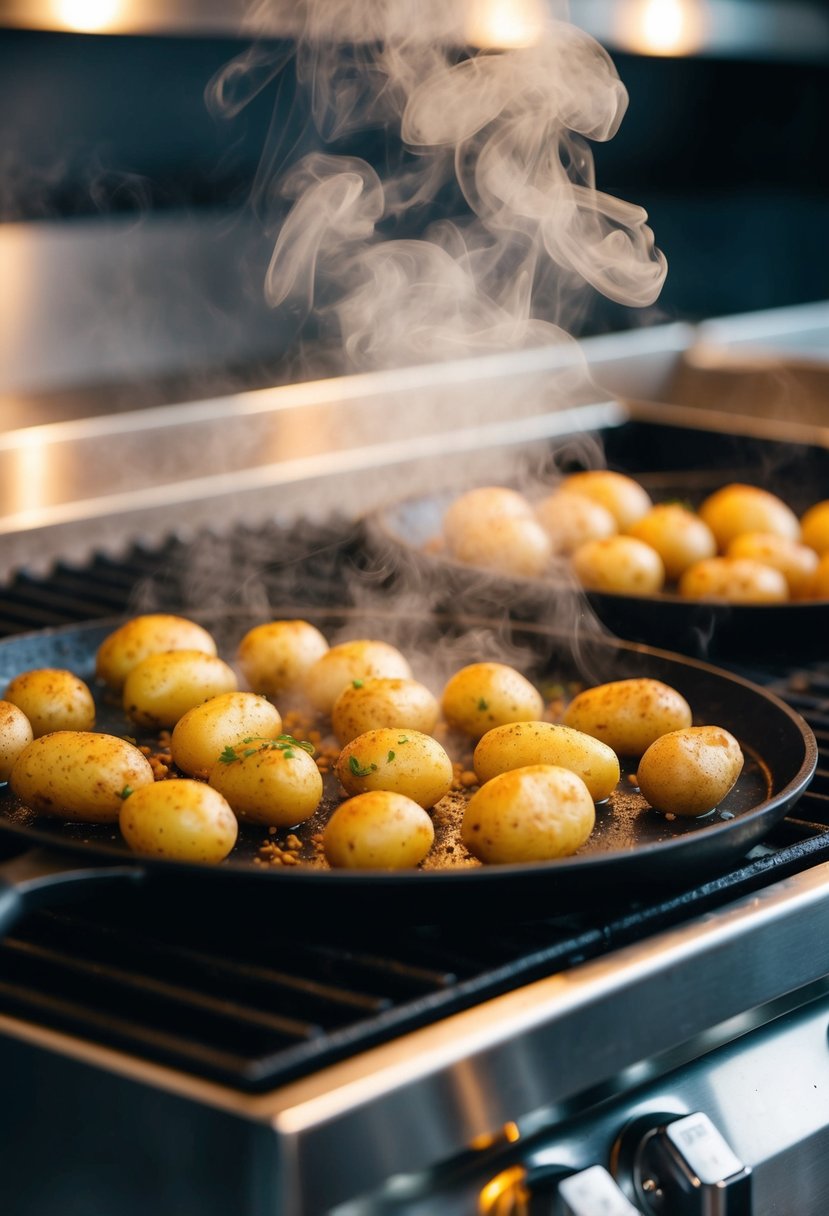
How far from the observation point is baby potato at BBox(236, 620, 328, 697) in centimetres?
145

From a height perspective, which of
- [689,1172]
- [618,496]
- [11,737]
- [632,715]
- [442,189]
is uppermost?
[442,189]

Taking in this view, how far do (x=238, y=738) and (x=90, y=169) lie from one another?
169cm

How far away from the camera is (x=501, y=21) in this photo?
2287mm

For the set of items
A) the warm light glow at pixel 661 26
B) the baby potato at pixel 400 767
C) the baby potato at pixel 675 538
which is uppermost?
the warm light glow at pixel 661 26

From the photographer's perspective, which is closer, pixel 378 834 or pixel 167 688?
pixel 378 834

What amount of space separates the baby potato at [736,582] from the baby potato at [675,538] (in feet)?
0.28

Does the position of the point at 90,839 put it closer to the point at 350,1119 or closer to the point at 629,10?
the point at 350,1119

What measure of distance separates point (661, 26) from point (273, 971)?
227cm

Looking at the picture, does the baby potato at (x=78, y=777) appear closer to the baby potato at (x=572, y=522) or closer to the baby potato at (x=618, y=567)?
the baby potato at (x=618, y=567)

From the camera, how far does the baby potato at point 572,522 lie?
6.39 ft

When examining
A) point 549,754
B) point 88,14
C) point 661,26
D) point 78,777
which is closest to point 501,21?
point 661,26

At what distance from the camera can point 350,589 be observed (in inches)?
73.9

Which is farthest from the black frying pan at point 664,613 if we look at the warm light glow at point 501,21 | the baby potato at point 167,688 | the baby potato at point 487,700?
the warm light glow at point 501,21

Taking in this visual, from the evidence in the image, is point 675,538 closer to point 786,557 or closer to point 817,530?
point 786,557
